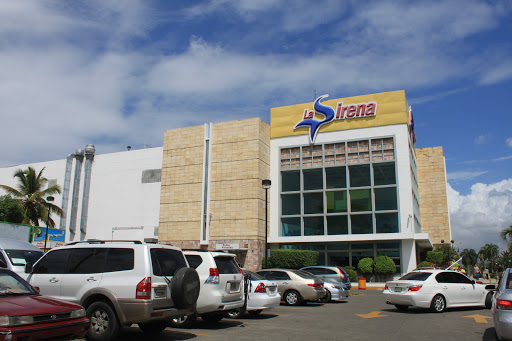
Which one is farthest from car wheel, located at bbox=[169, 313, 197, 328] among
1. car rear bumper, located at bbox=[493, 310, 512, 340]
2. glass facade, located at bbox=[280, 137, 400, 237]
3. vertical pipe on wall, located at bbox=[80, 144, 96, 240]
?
vertical pipe on wall, located at bbox=[80, 144, 96, 240]

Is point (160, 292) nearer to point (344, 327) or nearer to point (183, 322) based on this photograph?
point (183, 322)

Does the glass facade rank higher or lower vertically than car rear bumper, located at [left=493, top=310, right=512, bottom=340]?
higher

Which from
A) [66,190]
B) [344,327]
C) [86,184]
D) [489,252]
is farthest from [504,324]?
[489,252]

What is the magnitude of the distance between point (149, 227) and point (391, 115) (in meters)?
24.6

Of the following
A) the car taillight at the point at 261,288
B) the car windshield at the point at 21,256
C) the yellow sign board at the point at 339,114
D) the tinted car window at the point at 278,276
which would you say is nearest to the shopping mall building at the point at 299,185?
the yellow sign board at the point at 339,114

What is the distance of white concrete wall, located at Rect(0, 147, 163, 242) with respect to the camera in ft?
140

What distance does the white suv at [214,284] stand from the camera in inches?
413

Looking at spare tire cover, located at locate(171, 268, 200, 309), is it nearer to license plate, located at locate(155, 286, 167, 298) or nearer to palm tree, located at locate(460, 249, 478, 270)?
license plate, located at locate(155, 286, 167, 298)

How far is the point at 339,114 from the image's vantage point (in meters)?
37.0

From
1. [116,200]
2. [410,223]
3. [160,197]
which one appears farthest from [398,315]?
[116,200]

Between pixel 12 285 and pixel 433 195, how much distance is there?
44.7 metres

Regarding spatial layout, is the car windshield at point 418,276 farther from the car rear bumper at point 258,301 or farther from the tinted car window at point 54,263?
the tinted car window at point 54,263

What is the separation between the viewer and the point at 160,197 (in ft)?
133

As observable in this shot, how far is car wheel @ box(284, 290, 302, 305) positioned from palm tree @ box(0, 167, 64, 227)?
32.1 m
